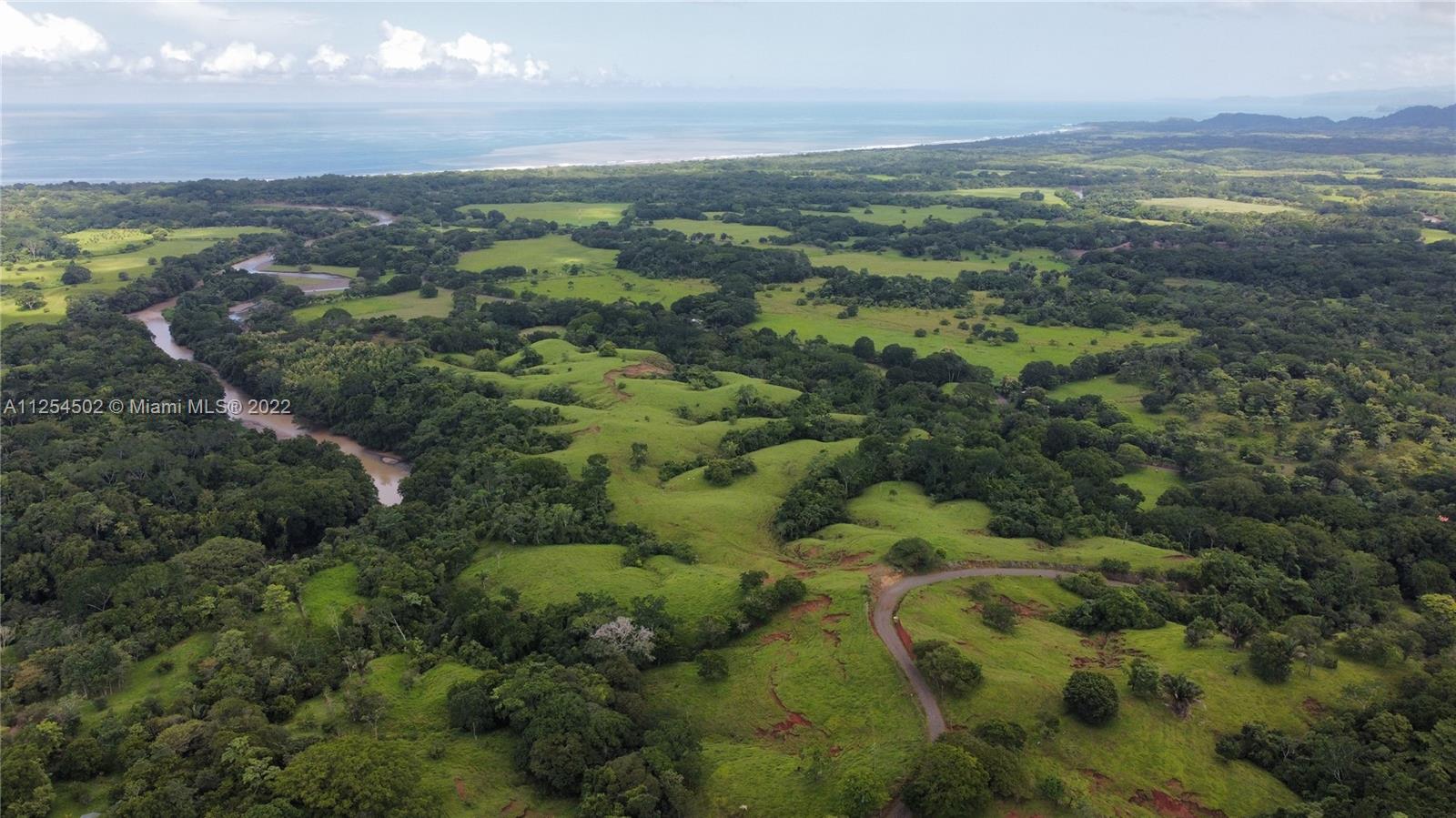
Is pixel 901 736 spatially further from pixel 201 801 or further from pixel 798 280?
pixel 798 280

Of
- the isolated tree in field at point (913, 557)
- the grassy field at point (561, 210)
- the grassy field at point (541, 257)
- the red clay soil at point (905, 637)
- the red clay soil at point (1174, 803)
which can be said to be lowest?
the red clay soil at point (1174, 803)

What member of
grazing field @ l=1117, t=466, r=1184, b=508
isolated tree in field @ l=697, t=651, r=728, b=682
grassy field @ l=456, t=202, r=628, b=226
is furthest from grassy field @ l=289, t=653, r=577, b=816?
grassy field @ l=456, t=202, r=628, b=226

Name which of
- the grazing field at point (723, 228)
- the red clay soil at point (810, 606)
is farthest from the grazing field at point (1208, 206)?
the red clay soil at point (810, 606)

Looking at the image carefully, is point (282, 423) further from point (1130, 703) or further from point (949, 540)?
point (1130, 703)

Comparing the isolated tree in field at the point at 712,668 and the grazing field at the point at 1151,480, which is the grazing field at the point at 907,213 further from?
the isolated tree in field at the point at 712,668

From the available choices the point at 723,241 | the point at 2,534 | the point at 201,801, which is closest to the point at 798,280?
the point at 723,241
